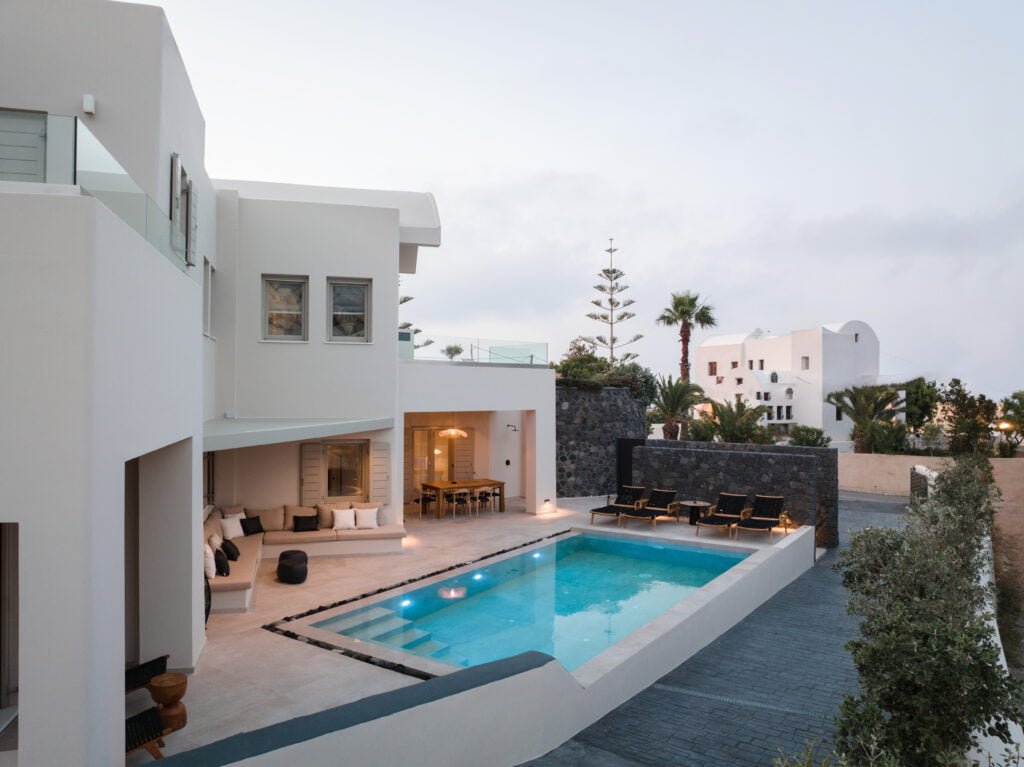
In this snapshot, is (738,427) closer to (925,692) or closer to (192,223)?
(192,223)

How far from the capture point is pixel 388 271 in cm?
1444

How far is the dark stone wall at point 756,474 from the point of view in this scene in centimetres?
1546

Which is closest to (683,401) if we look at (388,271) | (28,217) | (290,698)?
(388,271)

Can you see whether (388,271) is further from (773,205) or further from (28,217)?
(773,205)

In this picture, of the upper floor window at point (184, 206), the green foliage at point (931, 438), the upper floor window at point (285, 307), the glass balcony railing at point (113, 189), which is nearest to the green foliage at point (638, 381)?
the green foliage at point (931, 438)

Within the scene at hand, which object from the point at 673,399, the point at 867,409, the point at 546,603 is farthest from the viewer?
the point at 867,409

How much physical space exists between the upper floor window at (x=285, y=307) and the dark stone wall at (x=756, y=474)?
961 cm

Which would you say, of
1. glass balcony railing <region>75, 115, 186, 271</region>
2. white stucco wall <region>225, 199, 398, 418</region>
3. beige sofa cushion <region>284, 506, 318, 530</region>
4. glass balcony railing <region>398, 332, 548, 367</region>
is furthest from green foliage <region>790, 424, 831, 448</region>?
glass balcony railing <region>75, 115, 186, 271</region>

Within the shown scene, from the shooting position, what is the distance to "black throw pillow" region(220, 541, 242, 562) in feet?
35.6

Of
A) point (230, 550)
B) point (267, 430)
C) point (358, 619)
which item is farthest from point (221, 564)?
point (358, 619)

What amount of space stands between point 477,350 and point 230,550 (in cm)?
807

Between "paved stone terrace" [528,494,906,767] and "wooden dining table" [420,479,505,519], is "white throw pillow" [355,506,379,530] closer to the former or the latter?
"wooden dining table" [420,479,505,519]

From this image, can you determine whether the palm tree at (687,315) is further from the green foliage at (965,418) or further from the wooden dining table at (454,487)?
the wooden dining table at (454,487)

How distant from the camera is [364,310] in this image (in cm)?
1441
